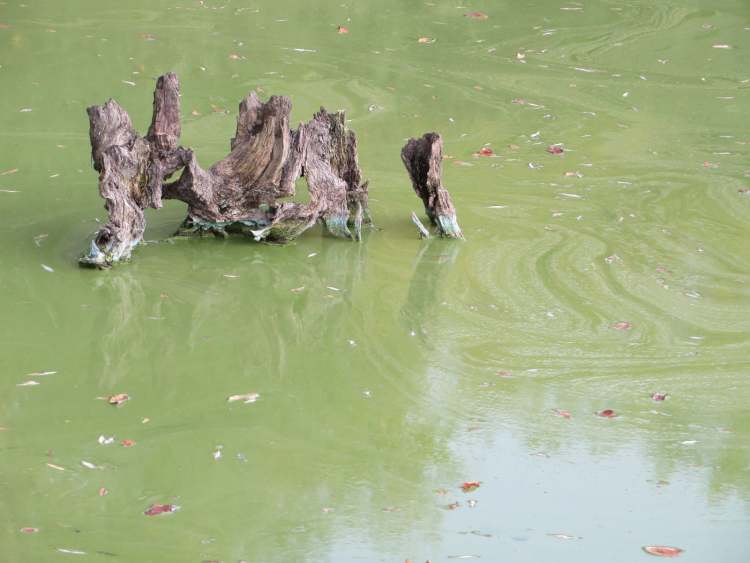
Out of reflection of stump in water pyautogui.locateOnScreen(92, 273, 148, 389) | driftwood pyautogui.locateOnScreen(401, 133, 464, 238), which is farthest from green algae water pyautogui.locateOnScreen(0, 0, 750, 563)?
driftwood pyautogui.locateOnScreen(401, 133, 464, 238)

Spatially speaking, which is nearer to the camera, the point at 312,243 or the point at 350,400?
the point at 350,400

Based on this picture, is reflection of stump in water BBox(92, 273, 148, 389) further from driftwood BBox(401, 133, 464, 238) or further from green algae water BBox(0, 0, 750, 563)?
driftwood BBox(401, 133, 464, 238)

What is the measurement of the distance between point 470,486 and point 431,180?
1918mm

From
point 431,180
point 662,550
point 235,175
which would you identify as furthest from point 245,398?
point 431,180

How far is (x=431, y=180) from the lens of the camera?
14.6ft

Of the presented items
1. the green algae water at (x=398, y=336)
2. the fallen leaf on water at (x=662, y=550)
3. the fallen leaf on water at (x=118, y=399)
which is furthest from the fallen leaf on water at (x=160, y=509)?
the fallen leaf on water at (x=662, y=550)

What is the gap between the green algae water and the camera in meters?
2.62

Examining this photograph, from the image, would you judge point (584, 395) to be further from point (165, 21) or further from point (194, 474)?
point (165, 21)

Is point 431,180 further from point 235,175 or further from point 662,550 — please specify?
point 662,550

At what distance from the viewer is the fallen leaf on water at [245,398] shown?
10.3 ft

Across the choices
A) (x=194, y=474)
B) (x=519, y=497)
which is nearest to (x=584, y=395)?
(x=519, y=497)

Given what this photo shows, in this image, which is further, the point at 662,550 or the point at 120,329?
the point at 120,329

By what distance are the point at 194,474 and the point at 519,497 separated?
823 mm

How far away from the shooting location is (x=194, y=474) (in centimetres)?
276
